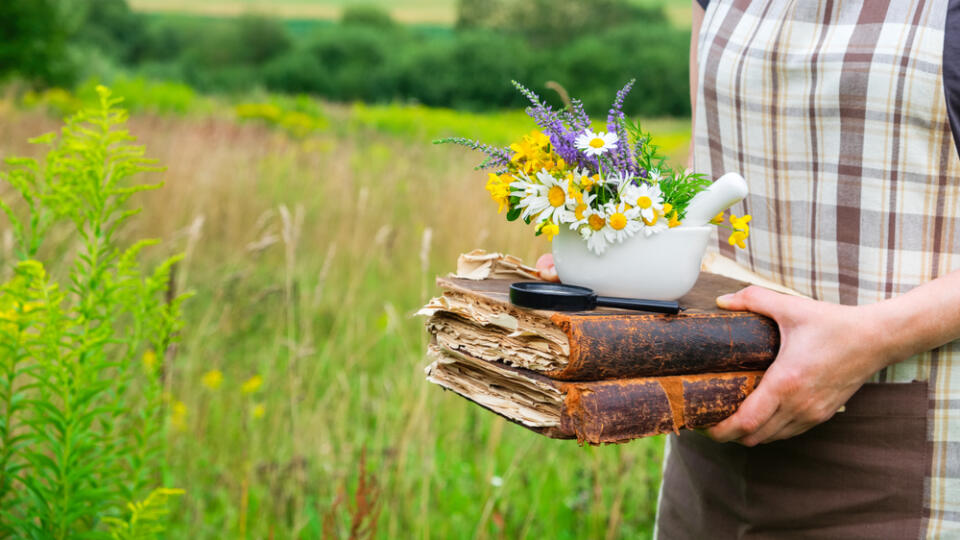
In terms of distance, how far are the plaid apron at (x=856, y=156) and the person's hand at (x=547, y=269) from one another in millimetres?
360

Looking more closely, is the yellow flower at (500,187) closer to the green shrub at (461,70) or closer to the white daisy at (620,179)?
the white daisy at (620,179)

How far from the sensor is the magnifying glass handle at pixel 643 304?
3.42 ft

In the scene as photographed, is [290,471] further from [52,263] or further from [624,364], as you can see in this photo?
[624,364]

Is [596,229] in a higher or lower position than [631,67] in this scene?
lower

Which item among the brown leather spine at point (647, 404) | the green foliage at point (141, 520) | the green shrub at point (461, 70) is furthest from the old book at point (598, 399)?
the green shrub at point (461, 70)

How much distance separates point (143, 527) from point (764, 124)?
1.23 meters

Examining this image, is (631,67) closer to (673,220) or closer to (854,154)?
(854,154)

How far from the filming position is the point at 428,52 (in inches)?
1116

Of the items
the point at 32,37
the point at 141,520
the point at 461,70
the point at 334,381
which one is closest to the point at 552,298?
the point at 141,520

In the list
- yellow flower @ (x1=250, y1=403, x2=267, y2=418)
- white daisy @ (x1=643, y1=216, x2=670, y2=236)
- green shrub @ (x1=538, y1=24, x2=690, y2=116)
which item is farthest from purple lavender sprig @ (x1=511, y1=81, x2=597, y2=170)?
green shrub @ (x1=538, y1=24, x2=690, y2=116)

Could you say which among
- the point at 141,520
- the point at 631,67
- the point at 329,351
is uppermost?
the point at 631,67

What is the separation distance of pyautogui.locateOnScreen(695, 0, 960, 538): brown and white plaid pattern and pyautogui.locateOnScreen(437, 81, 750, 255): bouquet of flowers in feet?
0.85

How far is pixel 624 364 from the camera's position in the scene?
1.00 meters

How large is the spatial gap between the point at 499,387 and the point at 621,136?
1.24 feet
